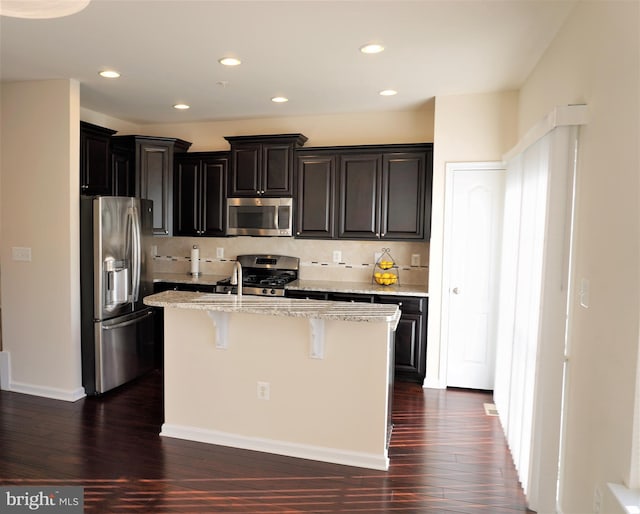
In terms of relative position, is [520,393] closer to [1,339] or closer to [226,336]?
[226,336]

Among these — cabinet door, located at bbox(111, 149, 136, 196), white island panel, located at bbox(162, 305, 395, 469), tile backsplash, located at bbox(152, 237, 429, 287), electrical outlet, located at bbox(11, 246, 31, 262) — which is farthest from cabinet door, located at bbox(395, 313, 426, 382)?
electrical outlet, located at bbox(11, 246, 31, 262)

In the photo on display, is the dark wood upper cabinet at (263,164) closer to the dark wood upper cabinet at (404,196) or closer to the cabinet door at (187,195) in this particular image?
the cabinet door at (187,195)

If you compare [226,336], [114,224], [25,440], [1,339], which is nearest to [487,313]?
[226,336]

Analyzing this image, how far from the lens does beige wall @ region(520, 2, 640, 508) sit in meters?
1.71

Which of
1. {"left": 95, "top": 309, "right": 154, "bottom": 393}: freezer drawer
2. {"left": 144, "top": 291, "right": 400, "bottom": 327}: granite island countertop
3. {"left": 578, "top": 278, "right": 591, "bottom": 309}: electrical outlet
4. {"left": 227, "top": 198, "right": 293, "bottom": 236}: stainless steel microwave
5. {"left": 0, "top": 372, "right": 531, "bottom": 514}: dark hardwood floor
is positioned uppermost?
{"left": 227, "top": 198, "right": 293, "bottom": 236}: stainless steel microwave

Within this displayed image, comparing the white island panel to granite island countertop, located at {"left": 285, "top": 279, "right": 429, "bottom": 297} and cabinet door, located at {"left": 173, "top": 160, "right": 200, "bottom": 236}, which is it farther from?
cabinet door, located at {"left": 173, "top": 160, "right": 200, "bottom": 236}

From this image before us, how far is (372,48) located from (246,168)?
231 cm

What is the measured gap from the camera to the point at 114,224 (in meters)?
4.16

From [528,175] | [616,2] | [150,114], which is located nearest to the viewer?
[616,2]

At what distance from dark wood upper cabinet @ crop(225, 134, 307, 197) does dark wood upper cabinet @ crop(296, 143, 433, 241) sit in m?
0.13

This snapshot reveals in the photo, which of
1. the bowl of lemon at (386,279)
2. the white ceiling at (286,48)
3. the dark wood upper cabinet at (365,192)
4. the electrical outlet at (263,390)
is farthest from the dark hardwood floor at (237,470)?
the white ceiling at (286,48)

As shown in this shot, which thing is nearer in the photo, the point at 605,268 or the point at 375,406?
the point at 605,268

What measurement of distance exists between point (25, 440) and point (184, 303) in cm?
153

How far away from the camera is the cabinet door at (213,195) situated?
17.3 feet
